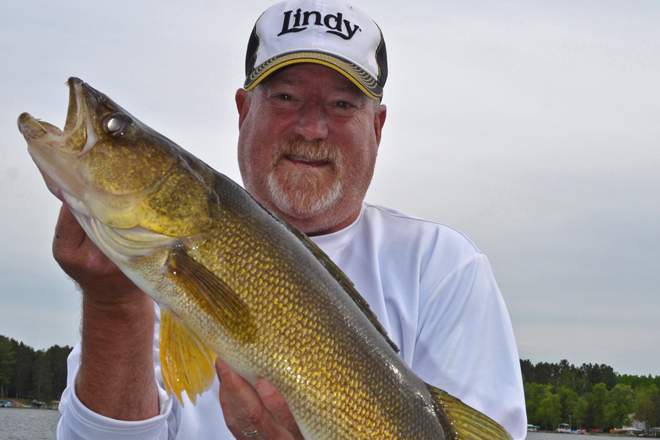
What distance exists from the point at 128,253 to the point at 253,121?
7.39ft

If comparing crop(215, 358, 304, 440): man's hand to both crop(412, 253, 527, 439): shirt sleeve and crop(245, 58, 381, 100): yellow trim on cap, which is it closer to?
crop(412, 253, 527, 439): shirt sleeve

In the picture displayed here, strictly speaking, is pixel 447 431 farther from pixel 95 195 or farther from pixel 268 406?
pixel 95 195

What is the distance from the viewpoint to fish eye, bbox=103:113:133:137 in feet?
8.81

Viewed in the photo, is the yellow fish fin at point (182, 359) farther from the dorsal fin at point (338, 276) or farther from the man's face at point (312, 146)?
the man's face at point (312, 146)

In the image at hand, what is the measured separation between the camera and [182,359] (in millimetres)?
2807

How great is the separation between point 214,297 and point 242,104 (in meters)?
2.93

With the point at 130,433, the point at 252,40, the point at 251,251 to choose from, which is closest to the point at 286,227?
the point at 251,251

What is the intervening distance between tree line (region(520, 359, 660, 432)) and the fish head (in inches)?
3805

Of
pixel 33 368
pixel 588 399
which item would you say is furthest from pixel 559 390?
pixel 33 368

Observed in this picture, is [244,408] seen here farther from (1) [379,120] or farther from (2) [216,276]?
(1) [379,120]

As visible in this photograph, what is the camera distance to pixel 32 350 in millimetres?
89375

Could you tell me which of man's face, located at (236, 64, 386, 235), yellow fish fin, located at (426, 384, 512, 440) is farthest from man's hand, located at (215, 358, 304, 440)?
man's face, located at (236, 64, 386, 235)

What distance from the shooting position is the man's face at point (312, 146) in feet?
14.7

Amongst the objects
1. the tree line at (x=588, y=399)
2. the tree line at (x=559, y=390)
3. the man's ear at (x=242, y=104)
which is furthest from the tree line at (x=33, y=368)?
the man's ear at (x=242, y=104)
